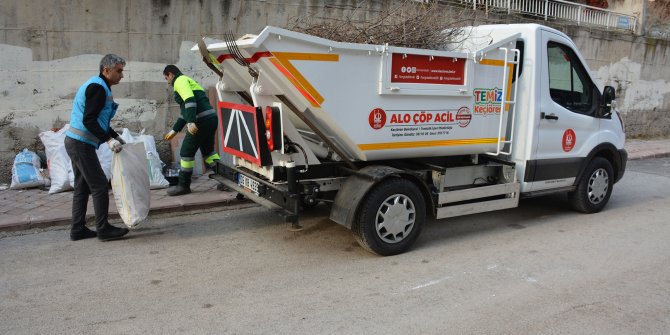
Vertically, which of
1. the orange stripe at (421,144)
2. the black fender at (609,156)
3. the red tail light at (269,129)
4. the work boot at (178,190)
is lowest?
the work boot at (178,190)

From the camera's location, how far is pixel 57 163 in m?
6.77

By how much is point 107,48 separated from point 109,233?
3.40 metres

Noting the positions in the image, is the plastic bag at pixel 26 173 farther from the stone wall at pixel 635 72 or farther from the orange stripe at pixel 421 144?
the stone wall at pixel 635 72

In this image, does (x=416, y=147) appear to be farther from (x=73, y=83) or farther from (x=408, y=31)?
(x=73, y=83)

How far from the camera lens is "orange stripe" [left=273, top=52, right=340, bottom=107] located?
13.4ft

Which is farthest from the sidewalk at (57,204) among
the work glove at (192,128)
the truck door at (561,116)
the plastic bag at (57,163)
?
the truck door at (561,116)

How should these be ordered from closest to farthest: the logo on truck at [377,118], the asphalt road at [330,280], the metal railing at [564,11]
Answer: the asphalt road at [330,280]
the logo on truck at [377,118]
the metal railing at [564,11]

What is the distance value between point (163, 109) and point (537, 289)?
19.6 ft

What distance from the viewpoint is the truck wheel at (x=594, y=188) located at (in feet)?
20.9

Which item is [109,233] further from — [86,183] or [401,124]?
[401,124]

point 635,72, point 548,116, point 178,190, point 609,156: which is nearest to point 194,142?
point 178,190

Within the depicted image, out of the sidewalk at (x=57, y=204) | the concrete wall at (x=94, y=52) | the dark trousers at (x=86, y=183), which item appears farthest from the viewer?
the concrete wall at (x=94, y=52)

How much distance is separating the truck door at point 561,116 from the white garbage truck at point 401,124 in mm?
18

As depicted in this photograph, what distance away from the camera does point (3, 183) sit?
7.09 metres
